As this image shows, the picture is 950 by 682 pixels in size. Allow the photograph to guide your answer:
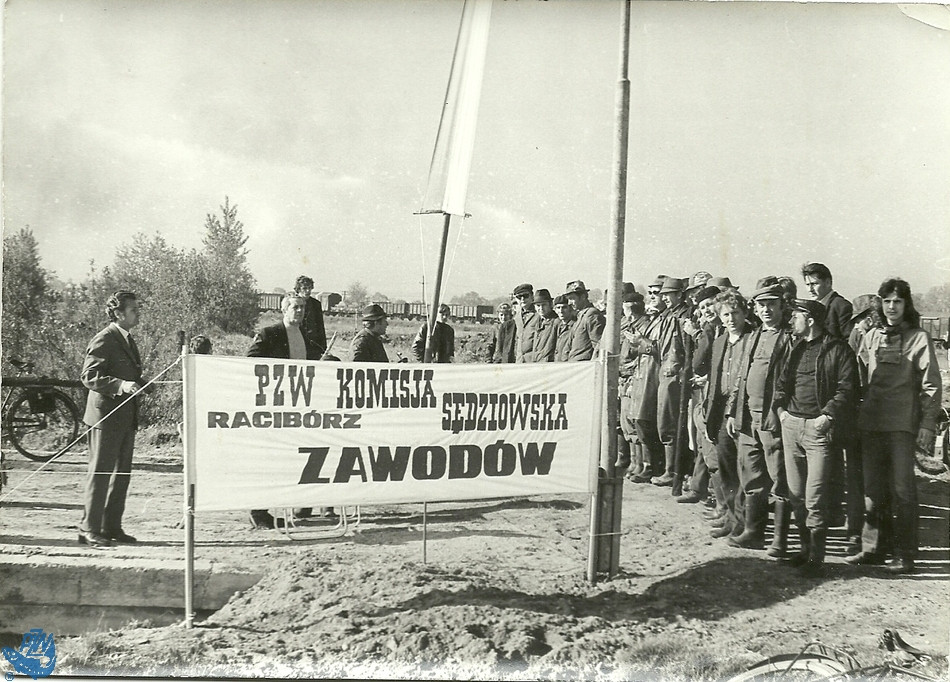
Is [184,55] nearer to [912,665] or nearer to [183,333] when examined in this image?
[183,333]

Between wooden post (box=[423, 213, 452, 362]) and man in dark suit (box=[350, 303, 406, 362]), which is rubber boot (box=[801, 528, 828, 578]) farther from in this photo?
man in dark suit (box=[350, 303, 406, 362])

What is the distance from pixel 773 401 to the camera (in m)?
5.07

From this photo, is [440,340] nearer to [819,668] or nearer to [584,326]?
[584,326]

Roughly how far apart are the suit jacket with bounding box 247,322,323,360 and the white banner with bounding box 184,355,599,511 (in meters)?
0.91

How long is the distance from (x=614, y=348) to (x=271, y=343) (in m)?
2.58

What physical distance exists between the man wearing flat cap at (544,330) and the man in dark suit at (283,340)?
2.30 m

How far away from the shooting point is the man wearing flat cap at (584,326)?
6746mm

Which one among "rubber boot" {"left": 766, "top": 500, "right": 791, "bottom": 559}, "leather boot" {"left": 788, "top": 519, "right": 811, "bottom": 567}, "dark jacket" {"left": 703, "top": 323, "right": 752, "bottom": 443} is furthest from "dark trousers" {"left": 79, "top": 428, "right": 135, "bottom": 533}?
"leather boot" {"left": 788, "top": 519, "right": 811, "bottom": 567}

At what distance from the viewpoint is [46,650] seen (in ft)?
15.4

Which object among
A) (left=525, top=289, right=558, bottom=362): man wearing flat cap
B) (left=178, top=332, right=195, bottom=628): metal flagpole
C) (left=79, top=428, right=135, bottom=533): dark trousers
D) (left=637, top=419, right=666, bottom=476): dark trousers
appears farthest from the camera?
(left=525, top=289, right=558, bottom=362): man wearing flat cap

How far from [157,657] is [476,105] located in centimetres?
443

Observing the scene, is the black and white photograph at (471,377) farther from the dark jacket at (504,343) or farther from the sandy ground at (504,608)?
the dark jacket at (504,343)

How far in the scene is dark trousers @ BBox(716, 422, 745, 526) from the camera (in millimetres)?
5512

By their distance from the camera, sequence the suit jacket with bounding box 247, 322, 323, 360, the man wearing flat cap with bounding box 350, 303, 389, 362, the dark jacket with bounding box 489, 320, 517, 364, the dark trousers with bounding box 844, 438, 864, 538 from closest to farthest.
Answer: the dark trousers with bounding box 844, 438, 864, 538, the suit jacket with bounding box 247, 322, 323, 360, the man wearing flat cap with bounding box 350, 303, 389, 362, the dark jacket with bounding box 489, 320, 517, 364
